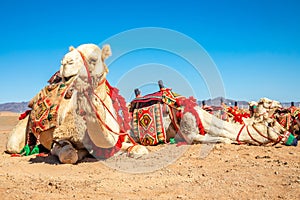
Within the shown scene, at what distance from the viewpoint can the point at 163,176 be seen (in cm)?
421

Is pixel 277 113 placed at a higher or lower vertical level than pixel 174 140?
higher

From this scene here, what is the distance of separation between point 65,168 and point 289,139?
410 centimetres

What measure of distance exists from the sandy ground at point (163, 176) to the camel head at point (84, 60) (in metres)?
1.23

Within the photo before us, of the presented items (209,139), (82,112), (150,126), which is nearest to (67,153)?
(82,112)

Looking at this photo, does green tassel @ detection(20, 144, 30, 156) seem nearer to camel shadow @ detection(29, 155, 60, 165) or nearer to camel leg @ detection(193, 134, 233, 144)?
camel shadow @ detection(29, 155, 60, 165)

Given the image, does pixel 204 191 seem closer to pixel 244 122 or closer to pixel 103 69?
pixel 103 69

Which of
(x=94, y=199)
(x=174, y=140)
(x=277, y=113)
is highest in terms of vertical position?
(x=277, y=113)

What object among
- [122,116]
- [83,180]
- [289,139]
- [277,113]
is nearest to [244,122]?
[289,139]

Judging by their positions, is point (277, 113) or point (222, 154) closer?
point (222, 154)

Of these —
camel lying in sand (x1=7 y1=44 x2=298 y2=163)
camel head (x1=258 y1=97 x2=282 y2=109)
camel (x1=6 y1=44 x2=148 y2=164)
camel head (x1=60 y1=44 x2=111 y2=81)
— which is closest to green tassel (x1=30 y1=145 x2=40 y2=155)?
camel lying in sand (x1=7 y1=44 x2=298 y2=163)

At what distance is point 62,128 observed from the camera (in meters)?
4.66

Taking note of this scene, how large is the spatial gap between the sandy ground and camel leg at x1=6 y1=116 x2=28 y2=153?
1.20 feet

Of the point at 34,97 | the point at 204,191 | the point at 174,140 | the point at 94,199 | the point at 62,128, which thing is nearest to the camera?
the point at 94,199

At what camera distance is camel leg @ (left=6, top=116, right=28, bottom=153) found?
631cm
